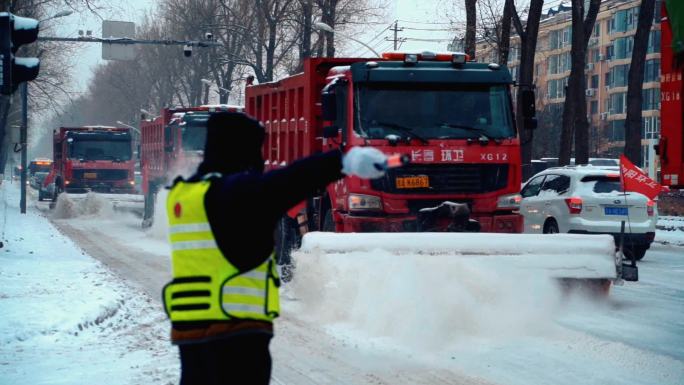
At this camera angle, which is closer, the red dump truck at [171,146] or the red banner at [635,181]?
the red banner at [635,181]

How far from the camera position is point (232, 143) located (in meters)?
4.27

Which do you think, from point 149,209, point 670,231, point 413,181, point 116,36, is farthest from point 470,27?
point 413,181

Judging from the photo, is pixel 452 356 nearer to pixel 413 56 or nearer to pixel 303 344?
pixel 303 344

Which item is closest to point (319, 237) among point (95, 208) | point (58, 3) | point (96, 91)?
point (58, 3)

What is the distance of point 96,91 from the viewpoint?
4599 inches

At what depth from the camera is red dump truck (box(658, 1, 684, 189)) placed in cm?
1174

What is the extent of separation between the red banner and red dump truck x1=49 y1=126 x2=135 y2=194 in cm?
2353

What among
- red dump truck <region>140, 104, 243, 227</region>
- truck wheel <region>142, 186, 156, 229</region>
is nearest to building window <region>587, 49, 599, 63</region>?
red dump truck <region>140, 104, 243, 227</region>

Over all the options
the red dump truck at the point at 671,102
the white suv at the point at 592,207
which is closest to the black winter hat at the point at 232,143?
the red dump truck at the point at 671,102

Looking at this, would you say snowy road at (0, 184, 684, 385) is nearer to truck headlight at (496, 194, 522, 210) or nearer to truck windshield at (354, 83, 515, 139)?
truck headlight at (496, 194, 522, 210)

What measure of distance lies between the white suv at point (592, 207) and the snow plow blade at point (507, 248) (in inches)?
253

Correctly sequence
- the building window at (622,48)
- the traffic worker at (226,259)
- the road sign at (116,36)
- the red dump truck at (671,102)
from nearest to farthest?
1. the traffic worker at (226,259)
2. the red dump truck at (671,102)
3. the road sign at (116,36)
4. the building window at (622,48)

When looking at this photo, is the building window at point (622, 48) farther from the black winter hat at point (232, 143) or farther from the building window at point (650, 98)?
the black winter hat at point (232, 143)

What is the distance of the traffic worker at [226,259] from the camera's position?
13.3 feet
